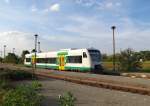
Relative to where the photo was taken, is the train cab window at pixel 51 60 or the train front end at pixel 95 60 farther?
the train cab window at pixel 51 60

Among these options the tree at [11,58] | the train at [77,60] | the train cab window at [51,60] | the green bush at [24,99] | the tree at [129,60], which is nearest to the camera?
the green bush at [24,99]

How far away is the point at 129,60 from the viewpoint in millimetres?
46844

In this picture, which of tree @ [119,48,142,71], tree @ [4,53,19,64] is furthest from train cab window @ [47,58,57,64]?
tree @ [4,53,19,64]

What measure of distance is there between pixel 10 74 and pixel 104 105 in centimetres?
1922

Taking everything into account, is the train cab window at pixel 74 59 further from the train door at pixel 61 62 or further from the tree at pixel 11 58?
the tree at pixel 11 58

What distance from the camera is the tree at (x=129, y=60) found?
46750 mm

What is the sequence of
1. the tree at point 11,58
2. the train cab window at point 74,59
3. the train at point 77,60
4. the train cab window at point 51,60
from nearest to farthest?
the train at point 77,60
the train cab window at point 74,59
the train cab window at point 51,60
the tree at point 11,58

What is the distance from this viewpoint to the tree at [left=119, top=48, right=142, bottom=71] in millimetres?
46750

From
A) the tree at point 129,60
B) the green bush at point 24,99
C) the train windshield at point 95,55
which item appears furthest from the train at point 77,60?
the green bush at point 24,99

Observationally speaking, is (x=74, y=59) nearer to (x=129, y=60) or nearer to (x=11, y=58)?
(x=129, y=60)

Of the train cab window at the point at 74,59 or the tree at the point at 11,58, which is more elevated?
the tree at the point at 11,58

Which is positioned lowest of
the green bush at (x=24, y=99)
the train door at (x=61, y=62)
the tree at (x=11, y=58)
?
the green bush at (x=24, y=99)

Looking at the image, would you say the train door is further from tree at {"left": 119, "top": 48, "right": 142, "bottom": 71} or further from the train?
tree at {"left": 119, "top": 48, "right": 142, "bottom": 71}

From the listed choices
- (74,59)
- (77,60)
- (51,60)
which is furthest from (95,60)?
(51,60)
